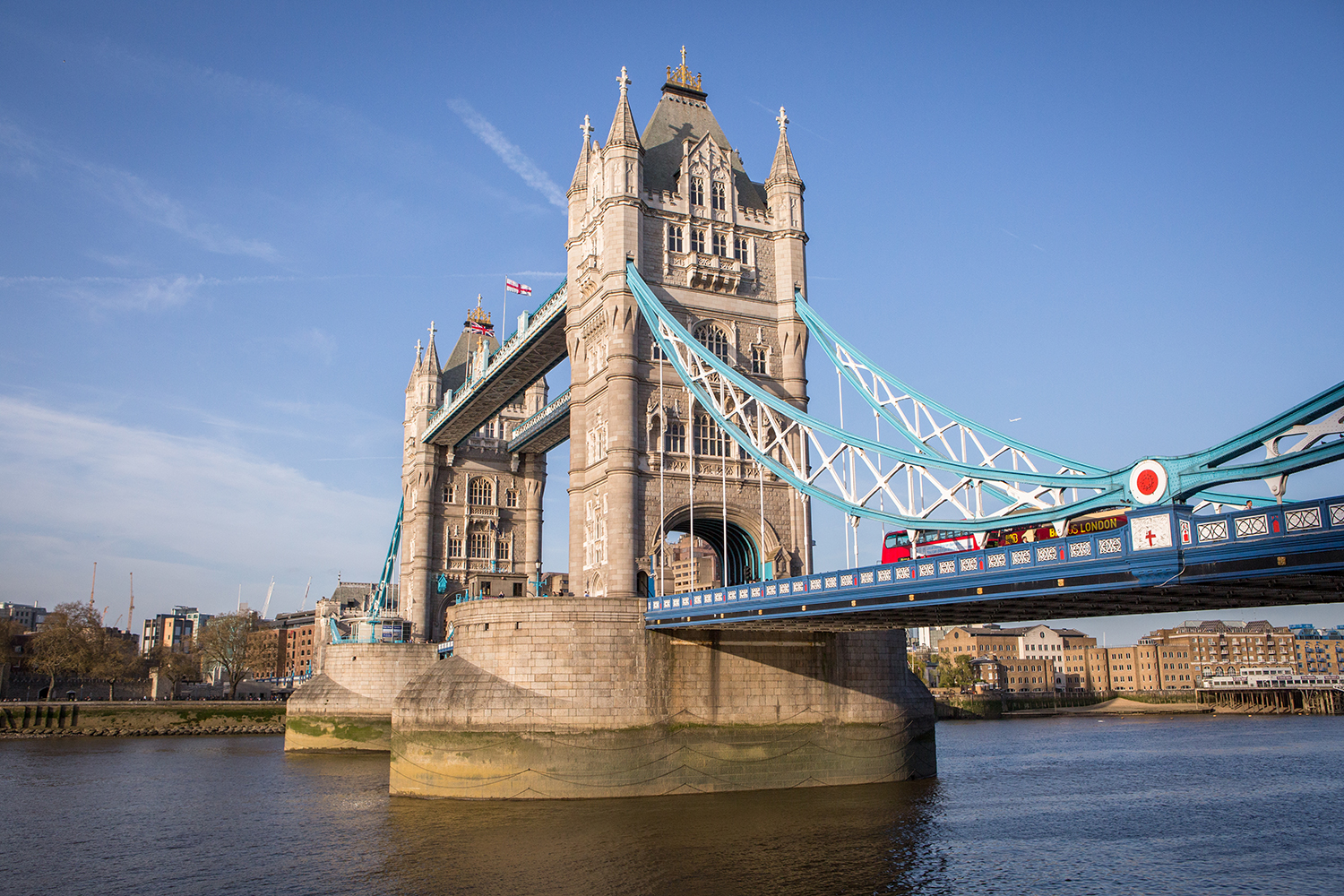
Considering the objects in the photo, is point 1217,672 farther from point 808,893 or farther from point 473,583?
point 808,893

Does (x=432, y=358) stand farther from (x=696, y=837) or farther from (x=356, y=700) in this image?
(x=696, y=837)

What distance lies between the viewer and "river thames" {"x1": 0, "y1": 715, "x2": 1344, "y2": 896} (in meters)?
22.4

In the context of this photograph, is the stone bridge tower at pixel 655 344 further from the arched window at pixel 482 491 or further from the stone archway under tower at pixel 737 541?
→ the arched window at pixel 482 491

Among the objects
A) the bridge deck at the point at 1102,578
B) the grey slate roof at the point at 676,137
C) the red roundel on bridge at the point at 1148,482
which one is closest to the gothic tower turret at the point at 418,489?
the grey slate roof at the point at 676,137

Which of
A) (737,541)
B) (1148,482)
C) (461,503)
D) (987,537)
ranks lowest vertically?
(987,537)

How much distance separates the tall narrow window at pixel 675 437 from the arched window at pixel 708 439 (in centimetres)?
57

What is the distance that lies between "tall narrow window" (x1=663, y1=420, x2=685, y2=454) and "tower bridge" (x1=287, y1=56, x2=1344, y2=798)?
0.08 meters

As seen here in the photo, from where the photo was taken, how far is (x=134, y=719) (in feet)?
249

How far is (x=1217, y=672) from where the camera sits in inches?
5605

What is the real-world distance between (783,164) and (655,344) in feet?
33.2

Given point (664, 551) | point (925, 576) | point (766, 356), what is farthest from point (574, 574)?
point (925, 576)

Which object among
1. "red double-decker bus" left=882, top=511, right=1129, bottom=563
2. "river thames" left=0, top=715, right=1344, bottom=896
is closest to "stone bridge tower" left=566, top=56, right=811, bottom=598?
"red double-decker bus" left=882, top=511, right=1129, bottom=563

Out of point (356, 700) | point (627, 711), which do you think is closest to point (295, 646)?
point (356, 700)

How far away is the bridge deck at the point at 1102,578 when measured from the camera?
1778 centimetres
